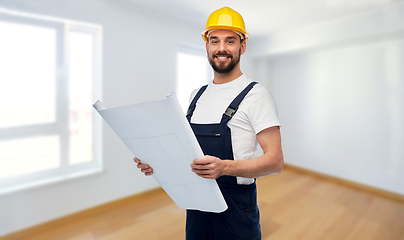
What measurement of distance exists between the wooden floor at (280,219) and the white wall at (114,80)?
167 millimetres

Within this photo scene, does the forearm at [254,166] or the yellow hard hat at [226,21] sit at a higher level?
the yellow hard hat at [226,21]

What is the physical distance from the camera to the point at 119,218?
252 cm

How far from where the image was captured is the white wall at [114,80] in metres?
2.19

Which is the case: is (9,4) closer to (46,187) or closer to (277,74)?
(46,187)

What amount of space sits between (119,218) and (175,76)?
6.54 ft

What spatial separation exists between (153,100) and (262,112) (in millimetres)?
1616

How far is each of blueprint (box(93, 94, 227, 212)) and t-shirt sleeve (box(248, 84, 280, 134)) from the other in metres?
0.31

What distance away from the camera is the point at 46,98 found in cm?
235

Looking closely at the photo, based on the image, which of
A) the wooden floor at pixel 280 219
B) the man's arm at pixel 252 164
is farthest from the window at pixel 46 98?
the man's arm at pixel 252 164

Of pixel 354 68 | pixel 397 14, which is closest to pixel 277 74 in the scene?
pixel 354 68

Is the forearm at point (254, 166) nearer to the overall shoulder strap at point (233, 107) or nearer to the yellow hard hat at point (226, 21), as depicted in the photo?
the overall shoulder strap at point (233, 107)

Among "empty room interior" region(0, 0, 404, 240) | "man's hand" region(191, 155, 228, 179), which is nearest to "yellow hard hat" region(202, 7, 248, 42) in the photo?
"man's hand" region(191, 155, 228, 179)

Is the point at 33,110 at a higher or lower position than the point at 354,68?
lower

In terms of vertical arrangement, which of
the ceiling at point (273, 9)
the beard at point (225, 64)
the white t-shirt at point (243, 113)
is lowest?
the white t-shirt at point (243, 113)
